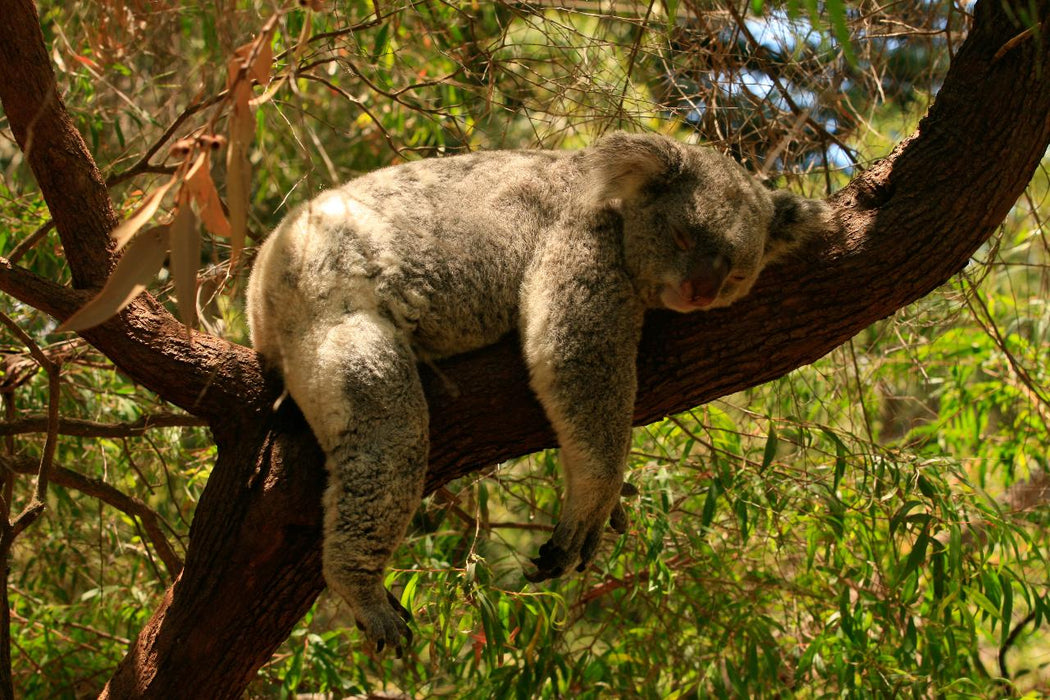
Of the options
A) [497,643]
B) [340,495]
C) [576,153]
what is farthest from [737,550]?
[340,495]

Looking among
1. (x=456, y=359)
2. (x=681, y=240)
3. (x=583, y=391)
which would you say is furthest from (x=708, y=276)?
(x=456, y=359)

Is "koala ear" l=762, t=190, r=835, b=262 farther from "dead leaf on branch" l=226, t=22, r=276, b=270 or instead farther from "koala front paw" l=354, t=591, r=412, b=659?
"dead leaf on branch" l=226, t=22, r=276, b=270

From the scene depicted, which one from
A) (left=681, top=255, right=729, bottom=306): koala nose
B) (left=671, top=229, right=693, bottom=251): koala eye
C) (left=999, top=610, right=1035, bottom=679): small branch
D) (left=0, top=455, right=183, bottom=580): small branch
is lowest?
(left=999, top=610, right=1035, bottom=679): small branch

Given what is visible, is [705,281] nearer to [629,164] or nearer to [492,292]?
[629,164]

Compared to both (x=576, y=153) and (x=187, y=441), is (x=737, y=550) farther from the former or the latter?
(x=187, y=441)

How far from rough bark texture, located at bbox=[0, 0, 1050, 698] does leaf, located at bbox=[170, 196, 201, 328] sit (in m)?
0.97

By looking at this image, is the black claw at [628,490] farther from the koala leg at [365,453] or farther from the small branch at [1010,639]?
the small branch at [1010,639]

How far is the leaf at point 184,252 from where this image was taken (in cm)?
153

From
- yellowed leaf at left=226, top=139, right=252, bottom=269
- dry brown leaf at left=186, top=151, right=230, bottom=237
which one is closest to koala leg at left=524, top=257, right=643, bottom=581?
dry brown leaf at left=186, top=151, right=230, bottom=237

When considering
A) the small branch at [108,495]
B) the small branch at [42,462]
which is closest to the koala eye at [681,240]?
the small branch at [42,462]

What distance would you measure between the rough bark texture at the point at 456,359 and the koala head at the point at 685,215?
0.09m

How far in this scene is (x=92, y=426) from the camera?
10.6ft

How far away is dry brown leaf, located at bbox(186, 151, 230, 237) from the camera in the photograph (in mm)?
1549

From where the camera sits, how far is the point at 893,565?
354 centimetres
